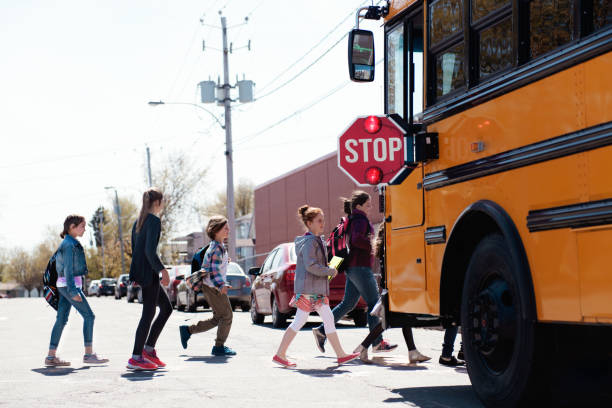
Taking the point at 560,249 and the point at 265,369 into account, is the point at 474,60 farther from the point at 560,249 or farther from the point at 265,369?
the point at 265,369

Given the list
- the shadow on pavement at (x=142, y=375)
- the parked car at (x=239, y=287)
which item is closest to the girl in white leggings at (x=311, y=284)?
the shadow on pavement at (x=142, y=375)

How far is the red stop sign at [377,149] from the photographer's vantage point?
7.03 m

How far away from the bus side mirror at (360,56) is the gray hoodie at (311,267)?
7.60ft

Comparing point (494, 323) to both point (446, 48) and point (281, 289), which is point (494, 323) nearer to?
point (446, 48)

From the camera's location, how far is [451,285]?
622 cm

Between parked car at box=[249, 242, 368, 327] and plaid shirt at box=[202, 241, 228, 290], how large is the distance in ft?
14.4

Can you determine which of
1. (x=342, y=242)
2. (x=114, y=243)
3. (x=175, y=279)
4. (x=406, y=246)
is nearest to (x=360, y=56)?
(x=406, y=246)

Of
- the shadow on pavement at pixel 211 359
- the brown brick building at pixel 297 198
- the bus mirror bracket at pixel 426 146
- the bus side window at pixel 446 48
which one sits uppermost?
the brown brick building at pixel 297 198

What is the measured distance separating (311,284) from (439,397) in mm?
2667

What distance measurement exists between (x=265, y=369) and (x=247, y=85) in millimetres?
26300

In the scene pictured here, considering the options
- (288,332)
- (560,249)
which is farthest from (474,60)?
(288,332)

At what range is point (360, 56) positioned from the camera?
7.40 meters

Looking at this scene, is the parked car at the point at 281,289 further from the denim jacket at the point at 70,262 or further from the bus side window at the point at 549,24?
the bus side window at the point at 549,24

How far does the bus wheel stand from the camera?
5090 mm
